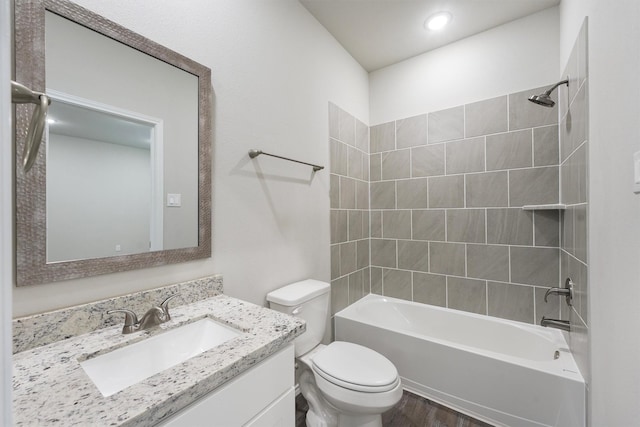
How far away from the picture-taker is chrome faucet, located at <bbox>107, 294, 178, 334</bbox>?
3.06 feet

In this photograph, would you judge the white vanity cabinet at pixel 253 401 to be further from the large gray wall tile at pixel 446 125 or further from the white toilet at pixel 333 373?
the large gray wall tile at pixel 446 125

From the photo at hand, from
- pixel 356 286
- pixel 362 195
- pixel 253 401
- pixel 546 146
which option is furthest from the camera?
pixel 362 195

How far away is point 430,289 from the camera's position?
7.74 ft

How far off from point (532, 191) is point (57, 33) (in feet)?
8.70

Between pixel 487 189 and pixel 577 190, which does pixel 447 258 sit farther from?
pixel 577 190

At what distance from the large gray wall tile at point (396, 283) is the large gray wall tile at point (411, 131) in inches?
46.6

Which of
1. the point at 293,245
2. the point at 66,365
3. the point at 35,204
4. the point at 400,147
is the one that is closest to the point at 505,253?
the point at 400,147

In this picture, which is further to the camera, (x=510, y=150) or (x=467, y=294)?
(x=467, y=294)

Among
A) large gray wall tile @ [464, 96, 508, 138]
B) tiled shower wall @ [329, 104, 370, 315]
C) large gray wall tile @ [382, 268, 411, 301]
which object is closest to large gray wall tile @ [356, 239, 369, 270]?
tiled shower wall @ [329, 104, 370, 315]

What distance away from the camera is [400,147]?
98.7 inches

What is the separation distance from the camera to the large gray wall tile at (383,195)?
8.38 feet

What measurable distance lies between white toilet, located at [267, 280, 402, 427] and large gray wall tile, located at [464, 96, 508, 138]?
67.6 inches

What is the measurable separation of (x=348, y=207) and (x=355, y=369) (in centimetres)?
129

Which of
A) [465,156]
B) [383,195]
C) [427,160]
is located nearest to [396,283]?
[383,195]
